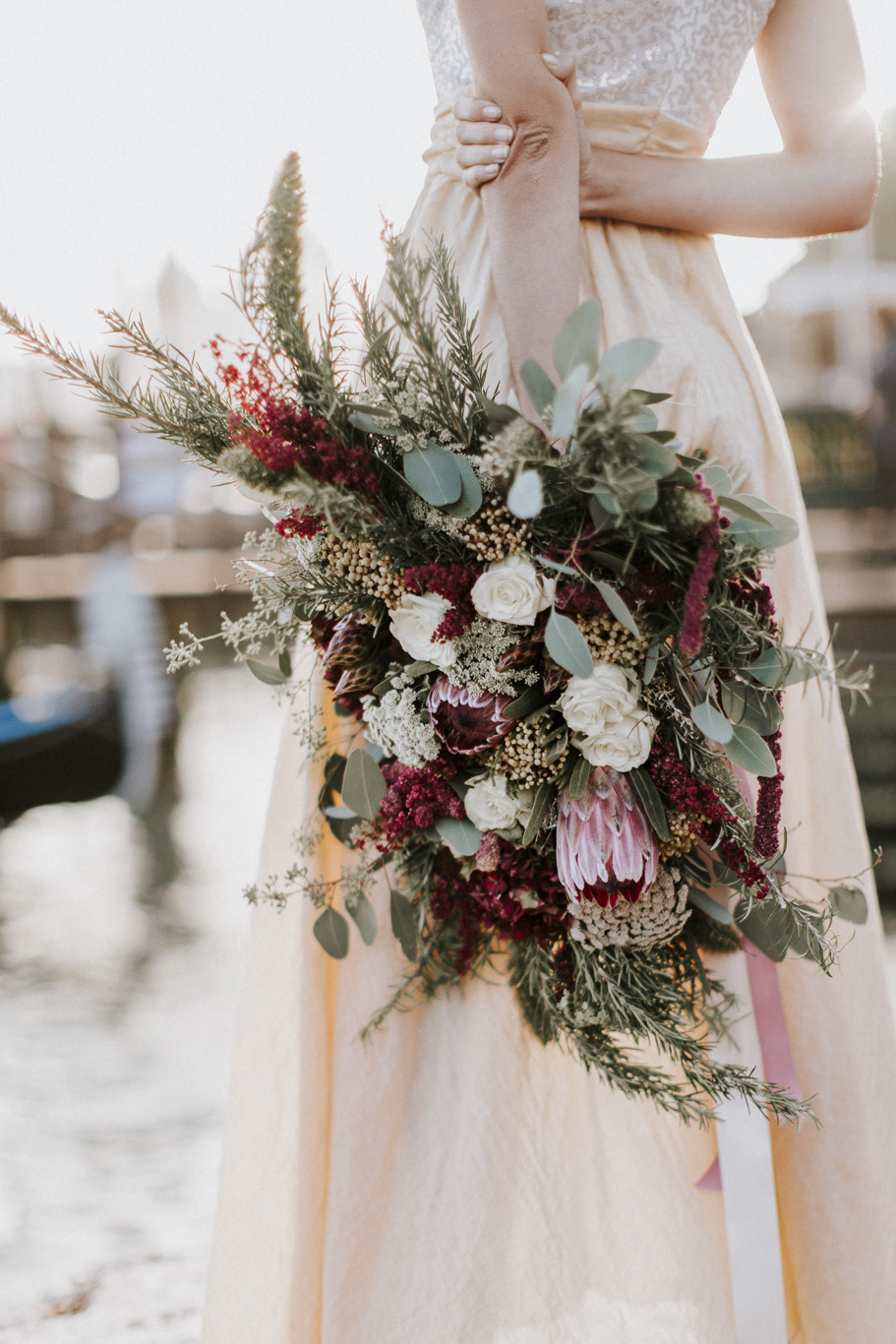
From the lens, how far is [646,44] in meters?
0.99

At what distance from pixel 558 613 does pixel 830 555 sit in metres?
5.67

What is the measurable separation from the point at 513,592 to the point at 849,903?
20.3 inches

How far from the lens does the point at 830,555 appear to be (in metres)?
5.98

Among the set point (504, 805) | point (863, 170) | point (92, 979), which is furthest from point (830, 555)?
point (504, 805)

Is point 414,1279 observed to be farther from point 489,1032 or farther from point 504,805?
point 504,805

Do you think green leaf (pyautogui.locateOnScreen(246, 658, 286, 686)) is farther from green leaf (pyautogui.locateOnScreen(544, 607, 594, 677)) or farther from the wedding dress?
green leaf (pyautogui.locateOnScreen(544, 607, 594, 677))

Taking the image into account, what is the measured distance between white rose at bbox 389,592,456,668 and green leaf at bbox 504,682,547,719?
0.22 feet

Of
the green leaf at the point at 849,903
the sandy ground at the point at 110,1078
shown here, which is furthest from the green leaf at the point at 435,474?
the sandy ground at the point at 110,1078

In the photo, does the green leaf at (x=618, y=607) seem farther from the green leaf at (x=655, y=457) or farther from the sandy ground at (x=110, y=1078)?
the sandy ground at (x=110, y=1078)

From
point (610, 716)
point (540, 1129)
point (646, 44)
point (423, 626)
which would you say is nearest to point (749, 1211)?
point (540, 1129)

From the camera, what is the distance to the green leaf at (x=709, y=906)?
95cm

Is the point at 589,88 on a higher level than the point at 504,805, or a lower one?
higher

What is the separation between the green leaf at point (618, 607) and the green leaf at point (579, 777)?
0.14m

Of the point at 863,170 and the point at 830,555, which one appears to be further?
the point at 830,555
